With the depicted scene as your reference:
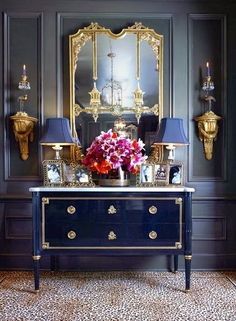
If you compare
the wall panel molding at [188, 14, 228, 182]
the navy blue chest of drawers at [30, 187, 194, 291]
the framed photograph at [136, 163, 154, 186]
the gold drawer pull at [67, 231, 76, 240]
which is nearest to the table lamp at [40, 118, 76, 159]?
the navy blue chest of drawers at [30, 187, 194, 291]

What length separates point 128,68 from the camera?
324cm

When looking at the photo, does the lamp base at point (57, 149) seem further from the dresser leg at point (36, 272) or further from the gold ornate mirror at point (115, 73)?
the dresser leg at point (36, 272)

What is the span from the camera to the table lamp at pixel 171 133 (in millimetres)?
2961

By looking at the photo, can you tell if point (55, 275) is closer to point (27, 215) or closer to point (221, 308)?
point (27, 215)

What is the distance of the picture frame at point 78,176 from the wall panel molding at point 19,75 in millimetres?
337

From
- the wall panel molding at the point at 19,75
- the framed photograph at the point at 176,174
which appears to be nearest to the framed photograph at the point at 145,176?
the framed photograph at the point at 176,174

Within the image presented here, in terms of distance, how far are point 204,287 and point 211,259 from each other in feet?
1.62

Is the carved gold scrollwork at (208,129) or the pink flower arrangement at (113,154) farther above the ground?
the carved gold scrollwork at (208,129)

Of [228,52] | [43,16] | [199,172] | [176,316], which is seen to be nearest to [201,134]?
[199,172]

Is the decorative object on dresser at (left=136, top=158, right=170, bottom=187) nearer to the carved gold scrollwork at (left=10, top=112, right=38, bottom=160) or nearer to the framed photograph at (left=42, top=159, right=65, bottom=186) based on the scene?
the framed photograph at (left=42, top=159, right=65, bottom=186)

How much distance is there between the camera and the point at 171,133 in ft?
9.76

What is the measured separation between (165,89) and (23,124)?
1377 mm

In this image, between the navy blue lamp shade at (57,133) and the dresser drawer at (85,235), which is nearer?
the dresser drawer at (85,235)

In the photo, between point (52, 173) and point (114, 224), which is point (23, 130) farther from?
point (114, 224)
